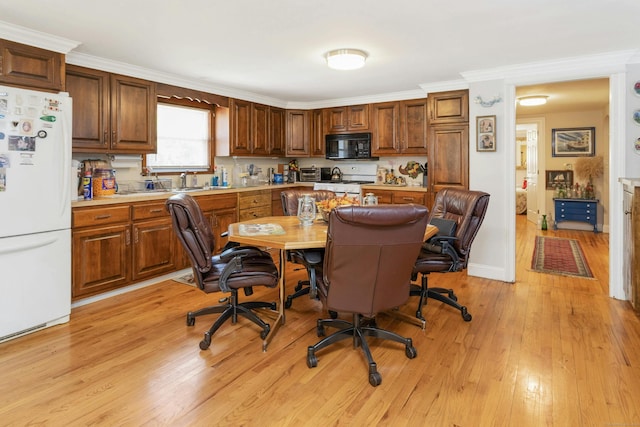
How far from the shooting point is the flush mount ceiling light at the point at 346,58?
329 centimetres

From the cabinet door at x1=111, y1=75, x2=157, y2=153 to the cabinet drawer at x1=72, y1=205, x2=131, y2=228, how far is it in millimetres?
657

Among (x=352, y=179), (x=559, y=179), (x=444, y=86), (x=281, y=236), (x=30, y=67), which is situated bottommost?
(x=281, y=236)

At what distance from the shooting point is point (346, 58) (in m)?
3.32

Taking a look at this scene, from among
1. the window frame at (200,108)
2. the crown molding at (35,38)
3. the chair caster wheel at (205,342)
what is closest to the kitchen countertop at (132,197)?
the window frame at (200,108)

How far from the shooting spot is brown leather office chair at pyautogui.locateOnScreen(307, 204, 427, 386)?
2031 mm

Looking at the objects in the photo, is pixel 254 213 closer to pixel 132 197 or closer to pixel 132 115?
pixel 132 197

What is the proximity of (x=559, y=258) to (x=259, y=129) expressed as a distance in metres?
4.35

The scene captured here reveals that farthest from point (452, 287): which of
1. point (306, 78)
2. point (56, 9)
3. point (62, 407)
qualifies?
point (56, 9)

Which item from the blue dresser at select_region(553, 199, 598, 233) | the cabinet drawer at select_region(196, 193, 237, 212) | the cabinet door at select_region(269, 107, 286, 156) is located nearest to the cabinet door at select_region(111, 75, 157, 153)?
the cabinet drawer at select_region(196, 193, 237, 212)

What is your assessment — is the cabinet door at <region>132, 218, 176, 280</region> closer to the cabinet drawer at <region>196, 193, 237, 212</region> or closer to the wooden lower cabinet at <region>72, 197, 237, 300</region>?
the wooden lower cabinet at <region>72, 197, 237, 300</region>

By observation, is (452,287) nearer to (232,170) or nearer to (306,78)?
(306,78)

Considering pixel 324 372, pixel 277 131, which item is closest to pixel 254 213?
pixel 277 131

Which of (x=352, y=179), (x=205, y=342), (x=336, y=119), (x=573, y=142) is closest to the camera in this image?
(x=205, y=342)

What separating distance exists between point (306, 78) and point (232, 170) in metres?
1.84
